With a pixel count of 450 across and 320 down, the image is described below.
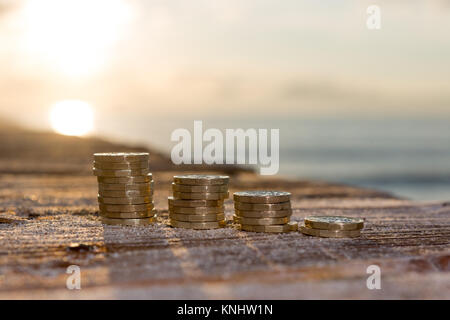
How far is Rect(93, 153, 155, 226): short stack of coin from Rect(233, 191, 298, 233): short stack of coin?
99 centimetres

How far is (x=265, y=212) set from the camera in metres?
5.05

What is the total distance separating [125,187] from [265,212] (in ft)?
4.79

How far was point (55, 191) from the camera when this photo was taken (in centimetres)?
930

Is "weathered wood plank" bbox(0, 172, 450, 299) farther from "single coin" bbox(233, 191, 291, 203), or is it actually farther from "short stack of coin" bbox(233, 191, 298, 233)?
"single coin" bbox(233, 191, 291, 203)

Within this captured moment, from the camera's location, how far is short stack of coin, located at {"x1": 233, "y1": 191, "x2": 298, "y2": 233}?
5043 millimetres

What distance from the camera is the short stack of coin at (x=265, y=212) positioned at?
504 centimetres

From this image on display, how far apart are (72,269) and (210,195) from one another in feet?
5.69

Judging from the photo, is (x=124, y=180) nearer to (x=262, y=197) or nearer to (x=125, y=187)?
(x=125, y=187)

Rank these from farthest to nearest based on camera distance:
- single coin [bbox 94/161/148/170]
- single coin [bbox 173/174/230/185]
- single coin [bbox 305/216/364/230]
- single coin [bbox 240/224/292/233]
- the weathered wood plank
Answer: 1. single coin [bbox 94/161/148/170]
2. single coin [bbox 173/174/230/185]
3. single coin [bbox 240/224/292/233]
4. single coin [bbox 305/216/364/230]
5. the weathered wood plank

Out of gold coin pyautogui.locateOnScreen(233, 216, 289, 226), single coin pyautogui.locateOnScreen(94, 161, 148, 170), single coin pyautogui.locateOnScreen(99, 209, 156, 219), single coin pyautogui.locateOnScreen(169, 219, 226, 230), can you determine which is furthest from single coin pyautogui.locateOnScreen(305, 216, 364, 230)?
single coin pyautogui.locateOnScreen(94, 161, 148, 170)

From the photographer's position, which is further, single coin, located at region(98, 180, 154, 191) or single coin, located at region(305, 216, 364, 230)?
single coin, located at region(98, 180, 154, 191)

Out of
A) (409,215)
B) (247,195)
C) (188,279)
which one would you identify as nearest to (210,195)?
(247,195)
